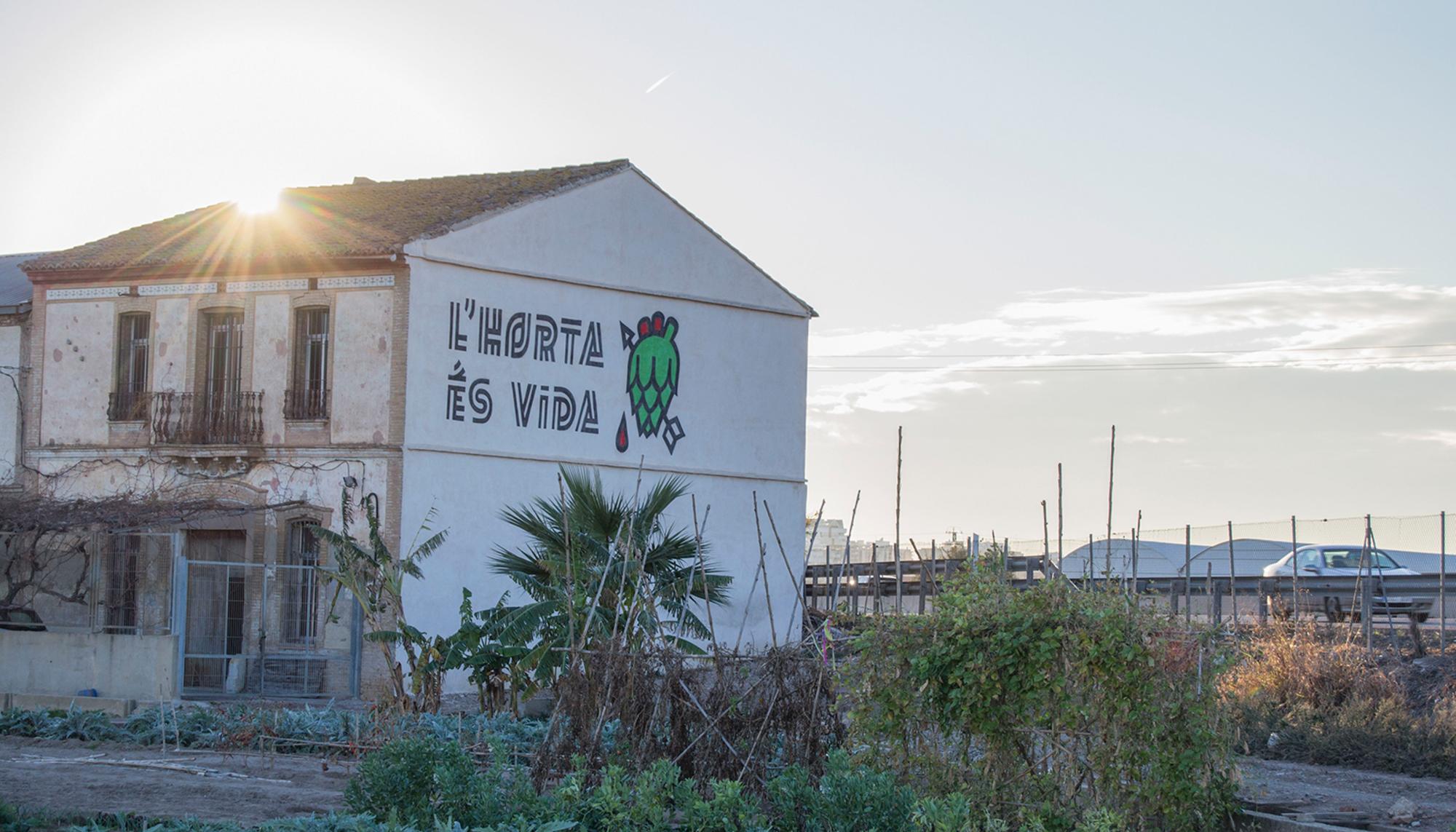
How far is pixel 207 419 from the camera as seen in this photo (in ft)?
90.1

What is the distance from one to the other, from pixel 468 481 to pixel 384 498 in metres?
1.69

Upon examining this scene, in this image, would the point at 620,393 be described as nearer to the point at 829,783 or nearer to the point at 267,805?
the point at 267,805

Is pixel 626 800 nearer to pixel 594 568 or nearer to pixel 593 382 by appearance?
pixel 594 568

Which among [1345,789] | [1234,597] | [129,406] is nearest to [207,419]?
[129,406]

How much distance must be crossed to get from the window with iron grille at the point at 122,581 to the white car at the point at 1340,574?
19011mm

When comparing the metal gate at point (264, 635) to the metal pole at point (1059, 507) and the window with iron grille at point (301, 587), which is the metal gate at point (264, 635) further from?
the metal pole at point (1059, 507)

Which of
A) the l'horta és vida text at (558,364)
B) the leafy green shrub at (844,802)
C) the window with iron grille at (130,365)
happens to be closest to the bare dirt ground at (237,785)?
the leafy green shrub at (844,802)

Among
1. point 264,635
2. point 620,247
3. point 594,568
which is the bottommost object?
point 264,635

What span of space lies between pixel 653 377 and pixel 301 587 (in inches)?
309

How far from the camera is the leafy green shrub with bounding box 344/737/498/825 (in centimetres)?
1008

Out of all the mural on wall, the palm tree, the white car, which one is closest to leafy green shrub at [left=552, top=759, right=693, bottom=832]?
the palm tree

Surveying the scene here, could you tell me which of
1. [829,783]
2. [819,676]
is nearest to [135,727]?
[819,676]

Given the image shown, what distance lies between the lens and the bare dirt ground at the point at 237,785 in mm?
12438

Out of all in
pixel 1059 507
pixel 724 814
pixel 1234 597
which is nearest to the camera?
pixel 724 814
